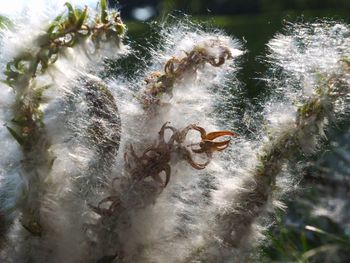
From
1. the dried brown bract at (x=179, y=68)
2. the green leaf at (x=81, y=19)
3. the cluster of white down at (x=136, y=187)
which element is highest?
the green leaf at (x=81, y=19)

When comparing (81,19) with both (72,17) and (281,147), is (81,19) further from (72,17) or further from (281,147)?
(281,147)

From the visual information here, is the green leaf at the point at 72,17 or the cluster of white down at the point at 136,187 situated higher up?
the green leaf at the point at 72,17

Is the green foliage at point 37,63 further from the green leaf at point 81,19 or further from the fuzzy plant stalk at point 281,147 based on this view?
the fuzzy plant stalk at point 281,147

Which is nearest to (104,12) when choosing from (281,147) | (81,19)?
(81,19)

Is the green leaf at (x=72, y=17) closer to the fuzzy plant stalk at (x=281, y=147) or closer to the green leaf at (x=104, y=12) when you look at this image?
the green leaf at (x=104, y=12)

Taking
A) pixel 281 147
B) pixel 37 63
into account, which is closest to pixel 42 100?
pixel 37 63

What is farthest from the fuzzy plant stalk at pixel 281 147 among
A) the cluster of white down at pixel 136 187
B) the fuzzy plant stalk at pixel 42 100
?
the fuzzy plant stalk at pixel 42 100

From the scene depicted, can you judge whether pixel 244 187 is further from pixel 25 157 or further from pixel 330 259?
pixel 330 259

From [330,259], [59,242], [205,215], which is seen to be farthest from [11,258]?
[330,259]

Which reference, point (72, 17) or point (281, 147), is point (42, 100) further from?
point (281, 147)

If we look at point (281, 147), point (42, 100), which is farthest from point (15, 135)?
point (281, 147)

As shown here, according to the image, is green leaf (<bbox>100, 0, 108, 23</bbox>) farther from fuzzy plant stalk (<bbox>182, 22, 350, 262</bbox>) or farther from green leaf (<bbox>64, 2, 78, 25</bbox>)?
fuzzy plant stalk (<bbox>182, 22, 350, 262</bbox>)

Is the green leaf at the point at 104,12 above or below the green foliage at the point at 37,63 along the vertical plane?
above
